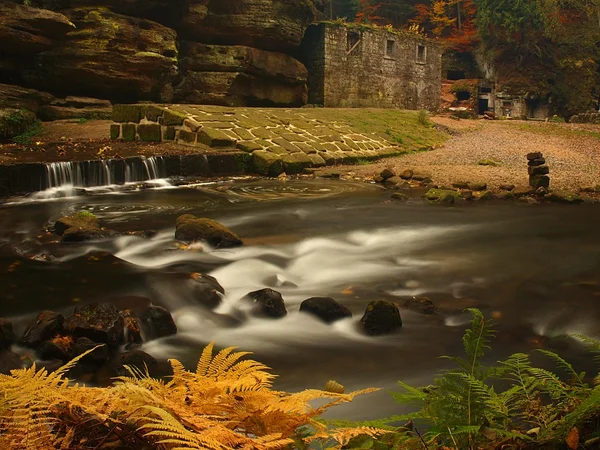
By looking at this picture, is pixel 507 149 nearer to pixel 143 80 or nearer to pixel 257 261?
pixel 143 80

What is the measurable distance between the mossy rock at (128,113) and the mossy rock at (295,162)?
14.4 ft

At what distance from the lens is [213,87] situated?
2461 centimetres

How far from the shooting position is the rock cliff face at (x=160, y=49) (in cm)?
1877

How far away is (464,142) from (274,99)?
930 cm

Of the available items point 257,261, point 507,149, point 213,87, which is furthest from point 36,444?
point 213,87

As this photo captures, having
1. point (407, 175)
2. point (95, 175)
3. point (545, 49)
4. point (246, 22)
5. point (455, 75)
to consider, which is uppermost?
point (545, 49)

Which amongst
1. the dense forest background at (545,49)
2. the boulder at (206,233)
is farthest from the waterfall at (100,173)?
the dense forest background at (545,49)

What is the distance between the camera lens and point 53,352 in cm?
406

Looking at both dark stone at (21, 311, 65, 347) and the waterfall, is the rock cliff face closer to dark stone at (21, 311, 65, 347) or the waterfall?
the waterfall

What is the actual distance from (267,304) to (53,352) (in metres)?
1.89

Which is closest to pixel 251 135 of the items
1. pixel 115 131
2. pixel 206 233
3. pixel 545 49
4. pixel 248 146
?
pixel 248 146

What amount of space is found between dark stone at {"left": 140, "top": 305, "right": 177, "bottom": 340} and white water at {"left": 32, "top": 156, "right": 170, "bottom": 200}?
754 centimetres

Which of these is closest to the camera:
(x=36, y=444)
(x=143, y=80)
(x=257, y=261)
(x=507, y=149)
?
(x=36, y=444)

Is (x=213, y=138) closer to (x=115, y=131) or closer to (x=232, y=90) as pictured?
(x=115, y=131)
